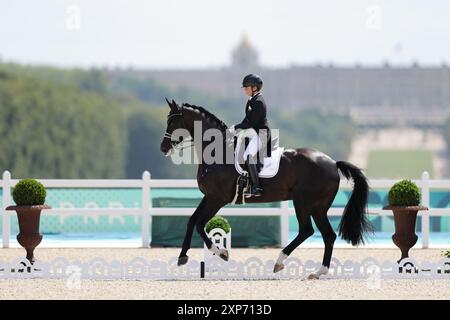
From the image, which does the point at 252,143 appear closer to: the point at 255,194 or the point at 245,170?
the point at 245,170

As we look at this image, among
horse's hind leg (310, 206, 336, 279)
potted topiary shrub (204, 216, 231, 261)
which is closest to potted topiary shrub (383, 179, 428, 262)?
horse's hind leg (310, 206, 336, 279)

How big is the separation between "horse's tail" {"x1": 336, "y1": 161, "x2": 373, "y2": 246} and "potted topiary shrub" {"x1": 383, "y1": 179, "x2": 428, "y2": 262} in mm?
534

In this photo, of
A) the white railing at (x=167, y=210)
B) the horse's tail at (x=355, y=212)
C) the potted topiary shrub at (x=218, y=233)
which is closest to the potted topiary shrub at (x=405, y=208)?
the horse's tail at (x=355, y=212)

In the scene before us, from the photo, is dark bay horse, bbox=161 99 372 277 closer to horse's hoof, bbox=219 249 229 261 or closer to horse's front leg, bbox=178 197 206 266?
horse's front leg, bbox=178 197 206 266

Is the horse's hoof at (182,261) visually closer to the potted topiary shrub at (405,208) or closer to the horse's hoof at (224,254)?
the horse's hoof at (224,254)

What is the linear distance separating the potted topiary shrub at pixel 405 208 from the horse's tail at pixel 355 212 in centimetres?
53

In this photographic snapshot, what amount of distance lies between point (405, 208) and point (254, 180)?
203 centimetres

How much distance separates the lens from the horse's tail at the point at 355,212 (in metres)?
14.2

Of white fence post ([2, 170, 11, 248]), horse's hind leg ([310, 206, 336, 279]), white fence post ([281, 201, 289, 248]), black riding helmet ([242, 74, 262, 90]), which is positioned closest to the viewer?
black riding helmet ([242, 74, 262, 90])

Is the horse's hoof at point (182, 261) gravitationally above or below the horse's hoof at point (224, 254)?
below

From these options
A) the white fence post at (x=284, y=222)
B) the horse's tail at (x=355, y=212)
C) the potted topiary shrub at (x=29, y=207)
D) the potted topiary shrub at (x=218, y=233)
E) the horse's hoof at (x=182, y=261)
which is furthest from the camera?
the white fence post at (x=284, y=222)


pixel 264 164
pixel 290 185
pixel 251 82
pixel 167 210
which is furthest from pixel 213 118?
pixel 167 210

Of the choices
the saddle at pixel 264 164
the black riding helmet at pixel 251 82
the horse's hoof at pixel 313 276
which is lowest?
the horse's hoof at pixel 313 276

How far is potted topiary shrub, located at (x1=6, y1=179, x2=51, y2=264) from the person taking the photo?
1465 centimetres
